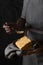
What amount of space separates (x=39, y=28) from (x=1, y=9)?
2.60 ft

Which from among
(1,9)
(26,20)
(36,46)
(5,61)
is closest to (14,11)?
(1,9)

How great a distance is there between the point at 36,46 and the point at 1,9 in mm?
813

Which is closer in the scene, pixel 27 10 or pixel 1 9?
pixel 27 10

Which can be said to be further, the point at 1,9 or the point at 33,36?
the point at 1,9

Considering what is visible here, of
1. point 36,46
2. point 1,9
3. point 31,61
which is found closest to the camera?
point 36,46

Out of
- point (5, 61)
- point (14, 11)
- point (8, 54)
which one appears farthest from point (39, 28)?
point (5, 61)

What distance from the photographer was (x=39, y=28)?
30.6 inches

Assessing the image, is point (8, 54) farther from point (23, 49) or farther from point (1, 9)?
point (1, 9)

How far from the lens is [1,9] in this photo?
1523mm

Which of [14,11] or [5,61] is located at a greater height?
[14,11]

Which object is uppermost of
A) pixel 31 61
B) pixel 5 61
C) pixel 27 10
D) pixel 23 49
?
pixel 27 10

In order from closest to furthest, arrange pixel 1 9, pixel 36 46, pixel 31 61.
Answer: pixel 36 46
pixel 31 61
pixel 1 9

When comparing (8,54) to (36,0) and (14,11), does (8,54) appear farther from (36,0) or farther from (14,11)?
(14,11)

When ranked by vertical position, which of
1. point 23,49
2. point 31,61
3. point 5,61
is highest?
point 23,49
